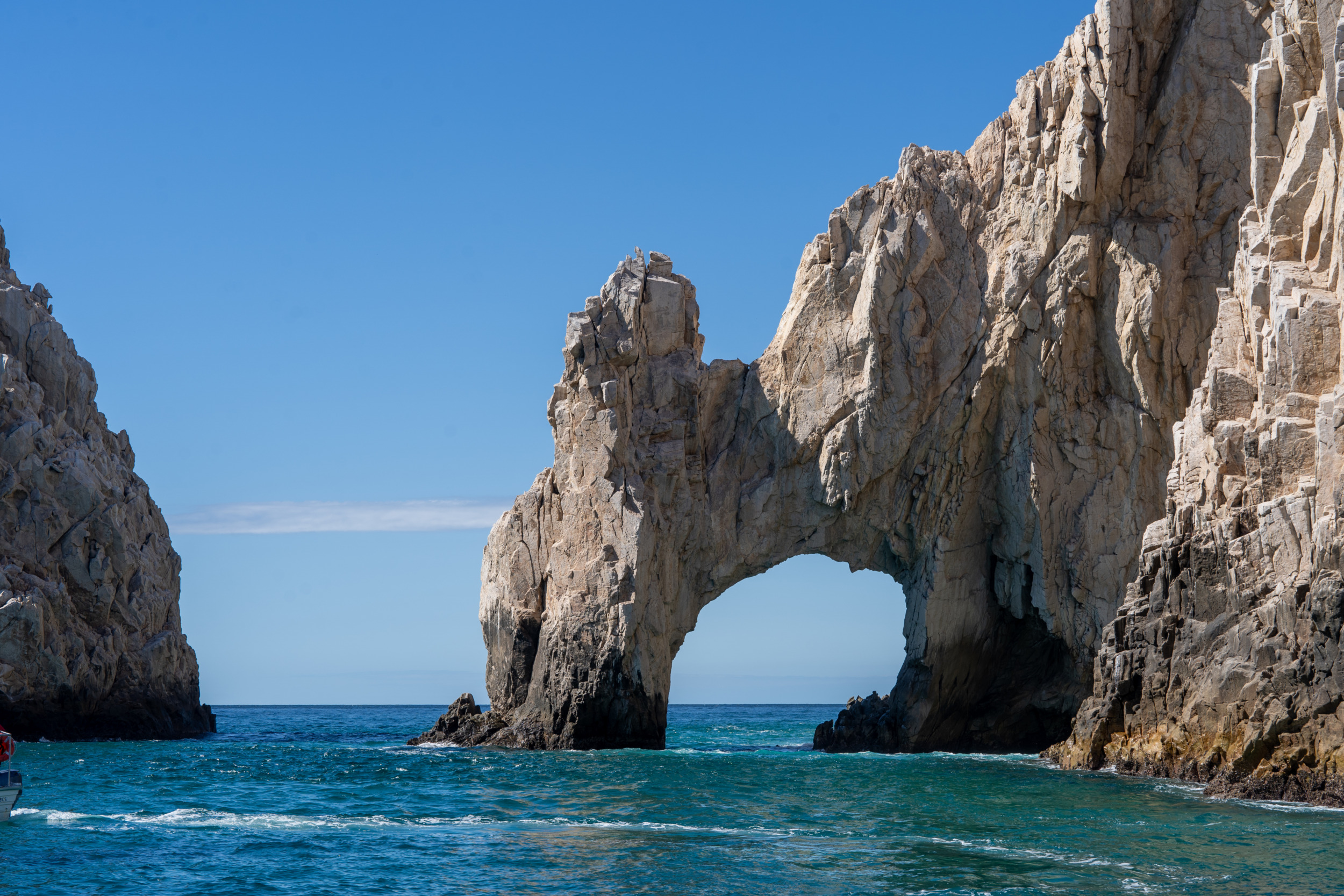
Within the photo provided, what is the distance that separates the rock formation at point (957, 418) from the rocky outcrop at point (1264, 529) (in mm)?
396

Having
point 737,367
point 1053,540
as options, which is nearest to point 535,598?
point 737,367

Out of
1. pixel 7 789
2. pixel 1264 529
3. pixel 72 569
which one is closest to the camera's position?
pixel 7 789

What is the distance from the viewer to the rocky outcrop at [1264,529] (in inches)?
1058

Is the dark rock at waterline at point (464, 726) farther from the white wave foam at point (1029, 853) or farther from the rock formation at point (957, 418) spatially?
the white wave foam at point (1029, 853)

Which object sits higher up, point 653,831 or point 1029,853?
point 1029,853

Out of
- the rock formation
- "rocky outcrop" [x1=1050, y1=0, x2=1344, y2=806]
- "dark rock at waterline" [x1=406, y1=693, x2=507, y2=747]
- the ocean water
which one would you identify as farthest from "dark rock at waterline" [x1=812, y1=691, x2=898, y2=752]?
"dark rock at waterline" [x1=406, y1=693, x2=507, y2=747]

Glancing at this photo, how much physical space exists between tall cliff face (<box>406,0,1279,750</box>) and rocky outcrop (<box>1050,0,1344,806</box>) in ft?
19.0

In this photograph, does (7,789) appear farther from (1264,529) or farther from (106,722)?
(106,722)

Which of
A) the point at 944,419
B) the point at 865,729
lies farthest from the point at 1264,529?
the point at 865,729

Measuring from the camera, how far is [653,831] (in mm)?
25328

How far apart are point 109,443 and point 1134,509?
48193 mm

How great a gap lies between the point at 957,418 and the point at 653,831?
875 inches

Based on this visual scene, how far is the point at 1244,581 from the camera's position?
2964 centimetres

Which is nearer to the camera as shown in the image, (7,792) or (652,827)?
(652,827)
